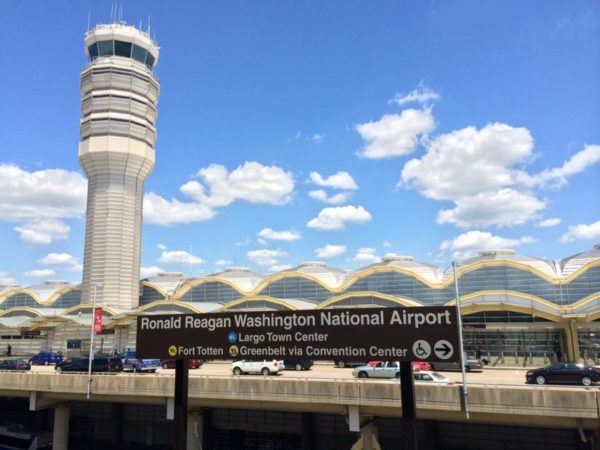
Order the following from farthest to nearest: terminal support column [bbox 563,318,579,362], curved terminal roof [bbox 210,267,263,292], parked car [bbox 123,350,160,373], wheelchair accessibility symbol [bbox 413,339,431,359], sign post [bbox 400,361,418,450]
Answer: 1. curved terminal roof [bbox 210,267,263,292]
2. terminal support column [bbox 563,318,579,362]
3. parked car [bbox 123,350,160,373]
4. wheelchair accessibility symbol [bbox 413,339,431,359]
5. sign post [bbox 400,361,418,450]

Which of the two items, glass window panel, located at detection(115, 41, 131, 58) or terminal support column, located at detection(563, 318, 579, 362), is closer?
terminal support column, located at detection(563, 318, 579, 362)

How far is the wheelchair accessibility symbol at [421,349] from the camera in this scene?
16.7 meters

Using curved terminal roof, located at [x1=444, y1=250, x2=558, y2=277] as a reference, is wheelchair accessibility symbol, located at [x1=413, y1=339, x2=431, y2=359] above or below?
below

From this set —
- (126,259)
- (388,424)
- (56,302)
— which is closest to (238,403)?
(388,424)

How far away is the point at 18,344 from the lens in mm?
82188

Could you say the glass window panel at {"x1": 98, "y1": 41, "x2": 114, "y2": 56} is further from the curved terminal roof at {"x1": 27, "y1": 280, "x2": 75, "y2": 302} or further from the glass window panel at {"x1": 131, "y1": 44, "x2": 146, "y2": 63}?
the curved terminal roof at {"x1": 27, "y1": 280, "x2": 75, "y2": 302}

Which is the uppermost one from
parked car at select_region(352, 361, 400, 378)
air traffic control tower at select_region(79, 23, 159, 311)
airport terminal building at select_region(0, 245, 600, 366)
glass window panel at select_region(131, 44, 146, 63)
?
glass window panel at select_region(131, 44, 146, 63)

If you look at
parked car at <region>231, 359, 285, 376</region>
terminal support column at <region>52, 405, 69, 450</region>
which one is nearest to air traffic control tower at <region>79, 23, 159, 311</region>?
terminal support column at <region>52, 405, 69, 450</region>

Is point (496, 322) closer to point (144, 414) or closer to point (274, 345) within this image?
point (144, 414)

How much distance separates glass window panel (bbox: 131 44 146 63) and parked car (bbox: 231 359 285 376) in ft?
211

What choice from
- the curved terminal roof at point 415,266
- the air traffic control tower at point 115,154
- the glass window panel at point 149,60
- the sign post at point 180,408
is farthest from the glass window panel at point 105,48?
the sign post at point 180,408

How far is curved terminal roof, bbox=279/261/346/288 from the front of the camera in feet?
238

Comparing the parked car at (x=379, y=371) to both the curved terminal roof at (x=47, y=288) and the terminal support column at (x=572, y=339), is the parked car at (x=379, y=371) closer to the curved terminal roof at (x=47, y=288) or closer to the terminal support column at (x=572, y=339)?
the terminal support column at (x=572, y=339)

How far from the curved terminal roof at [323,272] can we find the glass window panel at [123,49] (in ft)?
Result: 148
